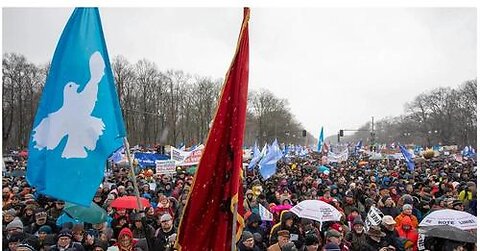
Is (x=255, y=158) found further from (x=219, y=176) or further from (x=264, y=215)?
(x=219, y=176)

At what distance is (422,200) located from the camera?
1045cm

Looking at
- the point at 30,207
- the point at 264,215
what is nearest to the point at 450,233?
the point at 264,215

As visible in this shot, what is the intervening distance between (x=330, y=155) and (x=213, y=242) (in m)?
22.4

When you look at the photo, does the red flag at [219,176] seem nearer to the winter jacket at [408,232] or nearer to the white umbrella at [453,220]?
the white umbrella at [453,220]

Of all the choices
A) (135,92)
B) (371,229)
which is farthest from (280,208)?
(135,92)

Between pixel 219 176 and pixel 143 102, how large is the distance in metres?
53.3

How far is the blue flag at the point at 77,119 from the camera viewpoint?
431 centimetres

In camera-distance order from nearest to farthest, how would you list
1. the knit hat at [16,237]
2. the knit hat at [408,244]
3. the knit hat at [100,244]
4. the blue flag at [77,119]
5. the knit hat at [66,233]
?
the blue flag at [77,119] < the knit hat at [100,244] < the knit hat at [66,233] < the knit hat at [16,237] < the knit hat at [408,244]

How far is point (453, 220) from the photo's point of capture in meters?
6.14

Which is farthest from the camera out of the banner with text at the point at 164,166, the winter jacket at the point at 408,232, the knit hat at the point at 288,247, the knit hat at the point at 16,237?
the banner with text at the point at 164,166

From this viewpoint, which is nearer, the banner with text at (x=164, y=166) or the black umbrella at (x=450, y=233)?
the black umbrella at (x=450, y=233)

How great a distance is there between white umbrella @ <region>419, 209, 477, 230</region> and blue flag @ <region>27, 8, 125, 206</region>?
4430mm

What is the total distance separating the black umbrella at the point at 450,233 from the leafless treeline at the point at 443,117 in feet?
192

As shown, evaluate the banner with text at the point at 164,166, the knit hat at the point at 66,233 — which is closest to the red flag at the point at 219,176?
the knit hat at the point at 66,233
